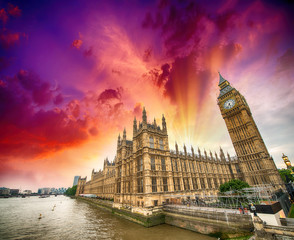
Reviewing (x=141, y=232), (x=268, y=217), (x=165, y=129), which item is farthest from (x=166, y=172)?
(x=268, y=217)

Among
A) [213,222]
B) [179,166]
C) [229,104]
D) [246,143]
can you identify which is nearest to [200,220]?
[213,222]

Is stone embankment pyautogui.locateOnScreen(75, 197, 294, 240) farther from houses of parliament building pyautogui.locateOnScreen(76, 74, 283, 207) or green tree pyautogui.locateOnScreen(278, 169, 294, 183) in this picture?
green tree pyautogui.locateOnScreen(278, 169, 294, 183)

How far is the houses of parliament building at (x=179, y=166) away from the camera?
103 feet

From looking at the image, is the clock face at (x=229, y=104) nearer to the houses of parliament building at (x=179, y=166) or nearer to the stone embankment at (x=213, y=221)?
the houses of parliament building at (x=179, y=166)

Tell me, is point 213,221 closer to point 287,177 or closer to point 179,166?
point 179,166

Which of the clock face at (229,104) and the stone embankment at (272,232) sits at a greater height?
the clock face at (229,104)

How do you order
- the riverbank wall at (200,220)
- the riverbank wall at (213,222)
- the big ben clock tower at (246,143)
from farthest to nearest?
the big ben clock tower at (246,143) < the riverbank wall at (200,220) < the riverbank wall at (213,222)

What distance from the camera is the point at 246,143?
175 ft

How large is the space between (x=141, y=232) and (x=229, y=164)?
51759mm

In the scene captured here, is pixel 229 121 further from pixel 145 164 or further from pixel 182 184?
pixel 145 164

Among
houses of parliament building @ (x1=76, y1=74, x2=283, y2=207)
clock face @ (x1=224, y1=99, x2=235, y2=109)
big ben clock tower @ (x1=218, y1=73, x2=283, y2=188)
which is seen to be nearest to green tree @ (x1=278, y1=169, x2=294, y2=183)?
big ben clock tower @ (x1=218, y1=73, x2=283, y2=188)

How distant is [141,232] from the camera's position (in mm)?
21625

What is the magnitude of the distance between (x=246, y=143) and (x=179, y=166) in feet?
114

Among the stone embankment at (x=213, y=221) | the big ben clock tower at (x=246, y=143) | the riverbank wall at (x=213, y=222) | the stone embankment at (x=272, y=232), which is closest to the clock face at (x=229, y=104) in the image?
the big ben clock tower at (x=246, y=143)
